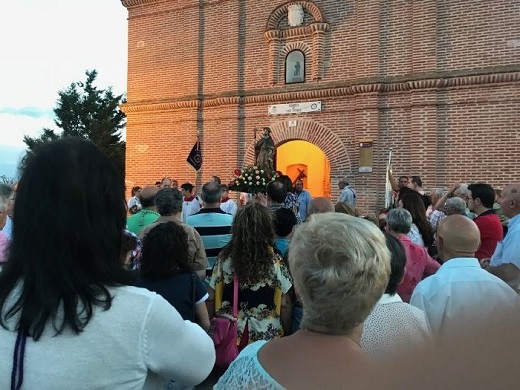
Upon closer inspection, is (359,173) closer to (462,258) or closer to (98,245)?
(462,258)

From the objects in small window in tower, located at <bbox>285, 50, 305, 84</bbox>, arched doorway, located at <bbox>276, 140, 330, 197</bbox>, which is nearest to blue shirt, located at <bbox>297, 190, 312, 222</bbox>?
small window in tower, located at <bbox>285, 50, 305, 84</bbox>

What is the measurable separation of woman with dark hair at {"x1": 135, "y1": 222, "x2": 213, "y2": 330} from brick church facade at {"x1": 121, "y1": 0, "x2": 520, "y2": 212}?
988 centimetres

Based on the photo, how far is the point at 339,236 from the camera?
69.0 inches

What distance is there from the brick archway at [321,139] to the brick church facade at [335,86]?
30 mm

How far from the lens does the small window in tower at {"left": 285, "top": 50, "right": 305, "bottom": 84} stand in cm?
1420

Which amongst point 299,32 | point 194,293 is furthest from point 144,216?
point 299,32

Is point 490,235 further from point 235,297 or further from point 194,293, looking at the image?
point 194,293

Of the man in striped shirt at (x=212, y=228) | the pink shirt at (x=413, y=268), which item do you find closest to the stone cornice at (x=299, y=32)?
the man in striped shirt at (x=212, y=228)

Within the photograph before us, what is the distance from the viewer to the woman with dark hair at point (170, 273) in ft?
10.9

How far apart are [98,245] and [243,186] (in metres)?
8.19

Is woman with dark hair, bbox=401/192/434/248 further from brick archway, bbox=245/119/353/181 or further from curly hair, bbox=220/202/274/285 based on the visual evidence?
brick archway, bbox=245/119/353/181

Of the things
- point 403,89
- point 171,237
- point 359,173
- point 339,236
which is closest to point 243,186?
point 359,173

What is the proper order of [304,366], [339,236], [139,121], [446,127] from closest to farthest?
[304,366] → [339,236] → [446,127] → [139,121]

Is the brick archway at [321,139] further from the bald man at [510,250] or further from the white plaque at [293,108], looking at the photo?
the bald man at [510,250]
